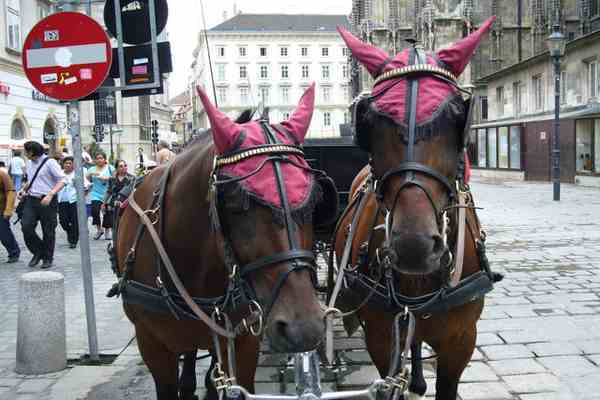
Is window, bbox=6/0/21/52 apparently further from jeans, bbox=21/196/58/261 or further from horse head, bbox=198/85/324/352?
horse head, bbox=198/85/324/352

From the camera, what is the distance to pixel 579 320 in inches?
242

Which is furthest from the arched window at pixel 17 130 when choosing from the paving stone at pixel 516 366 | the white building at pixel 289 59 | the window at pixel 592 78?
the white building at pixel 289 59

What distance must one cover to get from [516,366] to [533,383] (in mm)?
372

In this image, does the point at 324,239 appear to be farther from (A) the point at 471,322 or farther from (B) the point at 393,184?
(B) the point at 393,184

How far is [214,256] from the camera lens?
2.80 metres

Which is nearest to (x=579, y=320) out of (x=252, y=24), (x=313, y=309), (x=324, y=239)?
(x=324, y=239)

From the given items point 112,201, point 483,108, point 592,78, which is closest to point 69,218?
point 112,201

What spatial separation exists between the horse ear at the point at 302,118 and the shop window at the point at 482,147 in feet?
104

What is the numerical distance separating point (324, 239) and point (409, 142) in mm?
2743

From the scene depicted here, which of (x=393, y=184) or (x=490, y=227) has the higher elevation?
(x=393, y=184)

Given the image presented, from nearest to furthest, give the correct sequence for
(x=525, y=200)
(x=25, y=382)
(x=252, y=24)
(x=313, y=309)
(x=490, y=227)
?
(x=313, y=309) < (x=25, y=382) < (x=490, y=227) < (x=525, y=200) < (x=252, y=24)

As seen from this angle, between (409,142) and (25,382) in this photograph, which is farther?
(25,382)

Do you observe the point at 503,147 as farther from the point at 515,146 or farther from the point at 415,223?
the point at 415,223

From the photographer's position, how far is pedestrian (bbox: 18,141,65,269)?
10.2 meters
